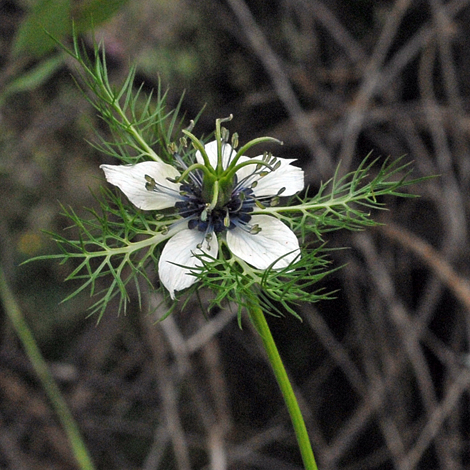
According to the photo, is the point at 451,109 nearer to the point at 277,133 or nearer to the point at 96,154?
the point at 277,133

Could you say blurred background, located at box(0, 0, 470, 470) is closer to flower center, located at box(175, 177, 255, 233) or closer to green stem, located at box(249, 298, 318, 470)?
flower center, located at box(175, 177, 255, 233)

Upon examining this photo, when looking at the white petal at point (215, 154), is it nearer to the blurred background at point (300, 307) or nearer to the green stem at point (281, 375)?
the green stem at point (281, 375)

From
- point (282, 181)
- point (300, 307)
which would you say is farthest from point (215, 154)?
point (300, 307)

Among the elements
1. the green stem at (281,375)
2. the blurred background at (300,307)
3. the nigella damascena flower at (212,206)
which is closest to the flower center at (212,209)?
the nigella damascena flower at (212,206)

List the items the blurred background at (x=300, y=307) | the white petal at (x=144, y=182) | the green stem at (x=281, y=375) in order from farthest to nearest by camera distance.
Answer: the blurred background at (x=300, y=307) → the white petal at (x=144, y=182) → the green stem at (x=281, y=375)

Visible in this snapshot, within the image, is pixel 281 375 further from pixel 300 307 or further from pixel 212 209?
pixel 300 307

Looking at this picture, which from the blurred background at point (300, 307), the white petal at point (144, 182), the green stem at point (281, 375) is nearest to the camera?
the green stem at point (281, 375)
